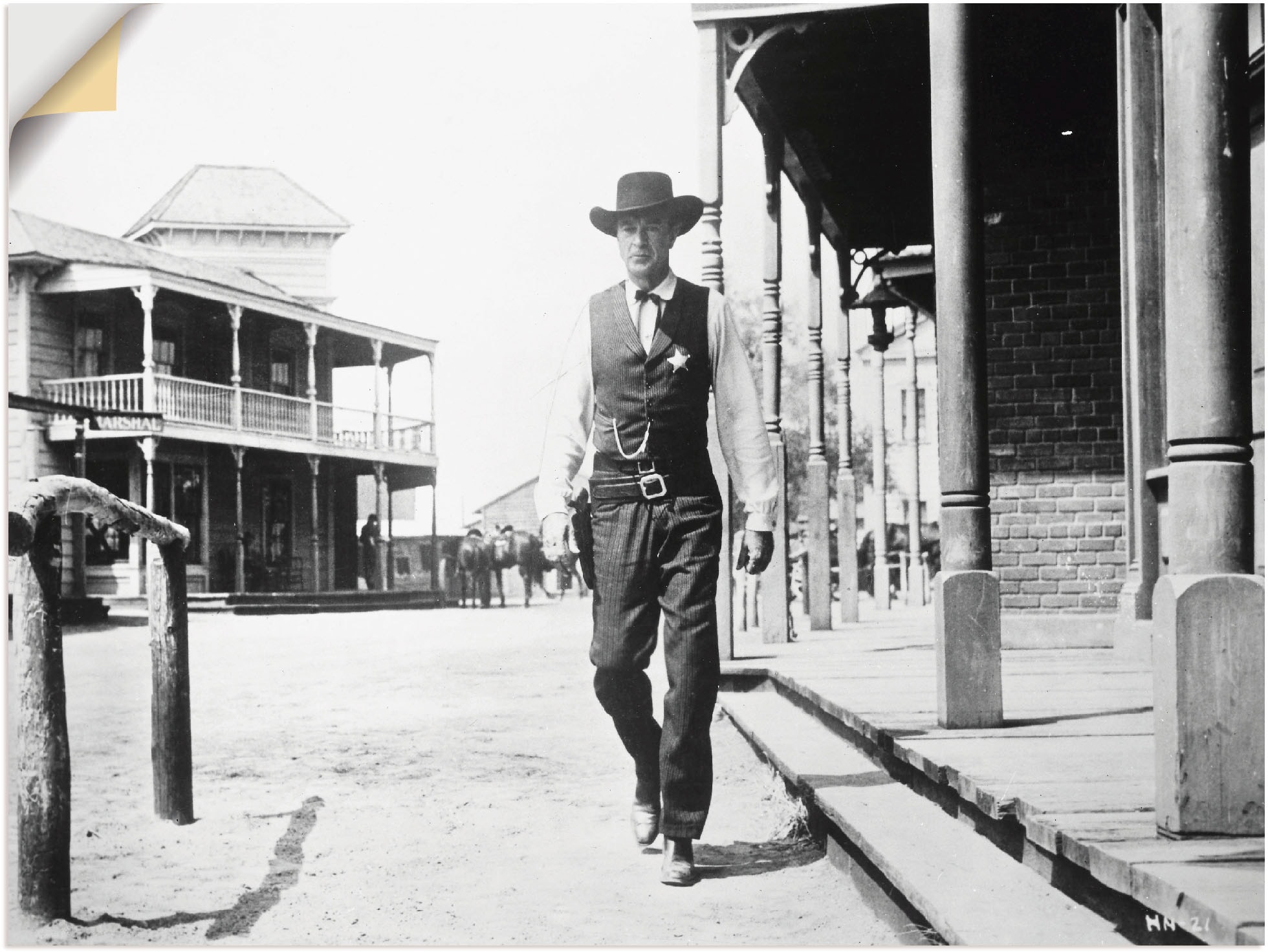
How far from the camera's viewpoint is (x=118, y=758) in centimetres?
481

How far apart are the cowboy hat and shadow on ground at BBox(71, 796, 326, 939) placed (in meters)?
1.92

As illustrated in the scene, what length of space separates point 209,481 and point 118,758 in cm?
218

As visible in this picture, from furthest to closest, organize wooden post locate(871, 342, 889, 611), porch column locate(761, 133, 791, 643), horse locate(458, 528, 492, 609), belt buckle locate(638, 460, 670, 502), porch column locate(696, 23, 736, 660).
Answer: horse locate(458, 528, 492, 609), wooden post locate(871, 342, 889, 611), porch column locate(761, 133, 791, 643), porch column locate(696, 23, 736, 660), belt buckle locate(638, 460, 670, 502)

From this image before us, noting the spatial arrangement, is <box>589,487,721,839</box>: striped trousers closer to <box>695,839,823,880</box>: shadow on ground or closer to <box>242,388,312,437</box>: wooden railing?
<box>695,839,823,880</box>: shadow on ground

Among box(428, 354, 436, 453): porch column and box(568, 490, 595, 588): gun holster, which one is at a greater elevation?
box(428, 354, 436, 453): porch column

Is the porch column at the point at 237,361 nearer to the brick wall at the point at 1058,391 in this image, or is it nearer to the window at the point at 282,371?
the window at the point at 282,371

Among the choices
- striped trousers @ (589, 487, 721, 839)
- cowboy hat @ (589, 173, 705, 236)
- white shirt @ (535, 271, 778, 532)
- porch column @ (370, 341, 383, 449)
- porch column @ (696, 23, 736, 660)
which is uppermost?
porch column @ (696, 23, 736, 660)

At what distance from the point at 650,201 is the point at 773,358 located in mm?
4320

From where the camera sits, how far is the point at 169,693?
3953mm

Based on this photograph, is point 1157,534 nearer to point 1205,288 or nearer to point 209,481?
point 1205,288

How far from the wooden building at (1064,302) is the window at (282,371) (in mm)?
2265

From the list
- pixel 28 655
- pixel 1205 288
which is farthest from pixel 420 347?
pixel 1205 288

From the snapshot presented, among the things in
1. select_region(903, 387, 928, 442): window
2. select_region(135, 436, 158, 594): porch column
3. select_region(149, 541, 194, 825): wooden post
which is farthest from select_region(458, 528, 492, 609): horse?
select_region(903, 387, 928, 442): window

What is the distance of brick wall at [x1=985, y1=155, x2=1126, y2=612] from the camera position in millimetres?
6805
